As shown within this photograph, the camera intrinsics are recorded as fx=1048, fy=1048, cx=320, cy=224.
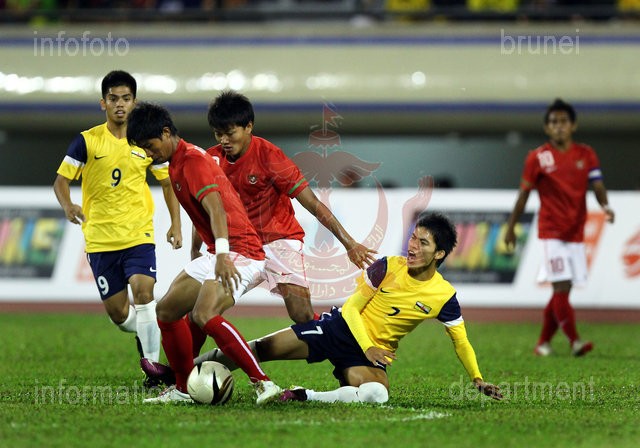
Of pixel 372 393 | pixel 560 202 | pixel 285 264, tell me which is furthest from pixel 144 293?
pixel 560 202

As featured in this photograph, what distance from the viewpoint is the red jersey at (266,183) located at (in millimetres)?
6922

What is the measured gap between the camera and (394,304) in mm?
6711

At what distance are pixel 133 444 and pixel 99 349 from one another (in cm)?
540

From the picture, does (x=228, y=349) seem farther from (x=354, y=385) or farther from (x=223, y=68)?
(x=223, y=68)

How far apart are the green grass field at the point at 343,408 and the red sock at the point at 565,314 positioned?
267 mm

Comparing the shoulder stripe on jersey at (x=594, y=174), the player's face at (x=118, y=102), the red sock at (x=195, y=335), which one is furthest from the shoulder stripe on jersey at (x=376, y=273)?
the shoulder stripe on jersey at (x=594, y=174)

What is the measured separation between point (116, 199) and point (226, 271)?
248cm

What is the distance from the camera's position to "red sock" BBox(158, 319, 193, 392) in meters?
6.72

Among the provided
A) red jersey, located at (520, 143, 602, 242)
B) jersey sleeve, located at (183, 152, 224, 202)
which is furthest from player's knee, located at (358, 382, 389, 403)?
red jersey, located at (520, 143, 602, 242)

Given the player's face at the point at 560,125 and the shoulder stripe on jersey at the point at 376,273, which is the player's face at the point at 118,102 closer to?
the shoulder stripe on jersey at the point at 376,273

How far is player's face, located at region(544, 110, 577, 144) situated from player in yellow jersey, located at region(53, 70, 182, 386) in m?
4.36

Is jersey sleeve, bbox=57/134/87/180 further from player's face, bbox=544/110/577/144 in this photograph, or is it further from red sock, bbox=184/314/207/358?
player's face, bbox=544/110/577/144

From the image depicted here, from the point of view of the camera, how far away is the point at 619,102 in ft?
57.0

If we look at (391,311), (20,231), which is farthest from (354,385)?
(20,231)
